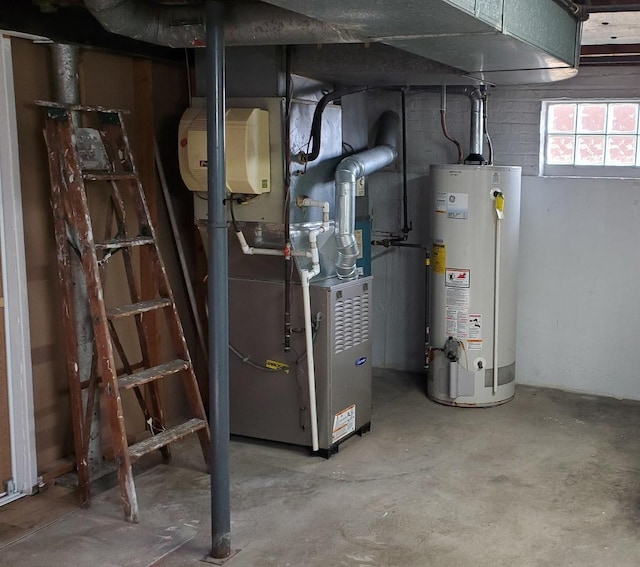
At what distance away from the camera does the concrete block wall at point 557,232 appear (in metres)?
4.98

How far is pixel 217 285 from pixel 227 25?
1050mm

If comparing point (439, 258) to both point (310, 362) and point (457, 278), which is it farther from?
point (310, 362)

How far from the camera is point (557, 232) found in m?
5.14

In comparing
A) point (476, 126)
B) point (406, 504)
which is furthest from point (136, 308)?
point (476, 126)

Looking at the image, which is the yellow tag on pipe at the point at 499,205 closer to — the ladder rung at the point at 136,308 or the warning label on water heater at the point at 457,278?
the warning label on water heater at the point at 457,278

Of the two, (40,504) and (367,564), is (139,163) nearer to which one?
(40,504)

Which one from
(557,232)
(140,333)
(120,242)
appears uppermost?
(120,242)

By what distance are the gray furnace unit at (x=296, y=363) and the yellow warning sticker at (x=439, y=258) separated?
0.71 m

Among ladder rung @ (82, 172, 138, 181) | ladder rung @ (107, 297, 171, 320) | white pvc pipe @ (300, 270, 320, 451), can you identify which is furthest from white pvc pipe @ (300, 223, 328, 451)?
ladder rung @ (82, 172, 138, 181)

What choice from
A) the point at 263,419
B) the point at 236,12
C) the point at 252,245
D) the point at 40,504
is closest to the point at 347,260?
the point at 252,245

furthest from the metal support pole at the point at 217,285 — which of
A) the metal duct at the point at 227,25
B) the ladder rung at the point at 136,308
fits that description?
the ladder rung at the point at 136,308

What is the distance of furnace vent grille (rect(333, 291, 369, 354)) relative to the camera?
4.13 meters

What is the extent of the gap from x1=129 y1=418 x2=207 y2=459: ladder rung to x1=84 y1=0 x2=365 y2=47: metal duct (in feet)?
5.53

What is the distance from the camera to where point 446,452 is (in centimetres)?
419
